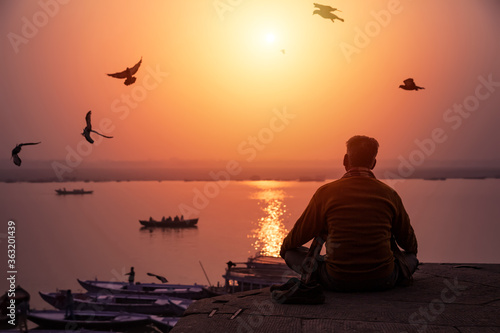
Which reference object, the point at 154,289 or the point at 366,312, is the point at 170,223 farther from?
the point at 366,312

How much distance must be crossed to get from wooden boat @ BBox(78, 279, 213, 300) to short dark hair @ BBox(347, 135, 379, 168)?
27.1 m

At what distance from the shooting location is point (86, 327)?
24.8m

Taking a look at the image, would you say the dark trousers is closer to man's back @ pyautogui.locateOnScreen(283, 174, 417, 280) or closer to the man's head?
man's back @ pyautogui.locateOnScreen(283, 174, 417, 280)

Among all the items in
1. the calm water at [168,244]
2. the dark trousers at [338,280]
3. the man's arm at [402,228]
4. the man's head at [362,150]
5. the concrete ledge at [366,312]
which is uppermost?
the man's head at [362,150]

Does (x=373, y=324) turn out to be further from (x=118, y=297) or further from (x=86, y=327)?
(x=118, y=297)

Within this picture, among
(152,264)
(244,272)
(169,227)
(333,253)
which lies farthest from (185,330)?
(169,227)

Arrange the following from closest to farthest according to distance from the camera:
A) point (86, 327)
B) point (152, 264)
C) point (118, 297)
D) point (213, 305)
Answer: point (213, 305)
point (86, 327)
point (118, 297)
point (152, 264)

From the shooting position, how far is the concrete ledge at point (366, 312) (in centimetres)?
293

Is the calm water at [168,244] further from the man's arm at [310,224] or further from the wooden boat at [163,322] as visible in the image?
the man's arm at [310,224]

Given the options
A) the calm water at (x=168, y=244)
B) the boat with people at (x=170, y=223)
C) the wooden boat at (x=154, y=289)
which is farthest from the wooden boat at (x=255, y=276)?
the boat with people at (x=170, y=223)

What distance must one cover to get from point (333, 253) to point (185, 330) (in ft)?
4.42

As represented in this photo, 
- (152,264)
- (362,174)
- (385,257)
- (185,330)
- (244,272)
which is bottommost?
(152,264)

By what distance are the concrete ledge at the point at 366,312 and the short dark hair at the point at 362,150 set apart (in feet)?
3.38

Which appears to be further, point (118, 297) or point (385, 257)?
point (118, 297)
